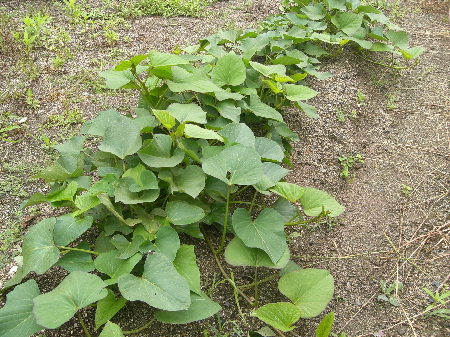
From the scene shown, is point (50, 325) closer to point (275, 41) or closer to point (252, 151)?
point (252, 151)

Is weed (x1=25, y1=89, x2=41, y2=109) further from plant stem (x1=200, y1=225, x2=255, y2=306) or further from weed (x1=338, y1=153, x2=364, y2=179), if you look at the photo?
weed (x1=338, y1=153, x2=364, y2=179)

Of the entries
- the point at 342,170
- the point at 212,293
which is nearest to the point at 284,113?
the point at 342,170

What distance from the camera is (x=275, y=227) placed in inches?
57.1

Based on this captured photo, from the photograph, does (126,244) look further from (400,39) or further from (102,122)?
(400,39)

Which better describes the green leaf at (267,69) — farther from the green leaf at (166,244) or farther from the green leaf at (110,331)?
the green leaf at (110,331)

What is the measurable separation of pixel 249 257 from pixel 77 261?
574 mm

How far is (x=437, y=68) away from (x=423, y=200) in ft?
4.56

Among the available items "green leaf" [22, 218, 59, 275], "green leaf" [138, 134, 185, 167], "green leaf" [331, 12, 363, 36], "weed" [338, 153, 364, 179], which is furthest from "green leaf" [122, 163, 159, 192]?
"green leaf" [331, 12, 363, 36]

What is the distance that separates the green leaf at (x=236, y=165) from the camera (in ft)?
4.68

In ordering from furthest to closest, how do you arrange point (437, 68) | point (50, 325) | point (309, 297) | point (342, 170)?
point (437, 68) → point (342, 170) → point (309, 297) → point (50, 325)

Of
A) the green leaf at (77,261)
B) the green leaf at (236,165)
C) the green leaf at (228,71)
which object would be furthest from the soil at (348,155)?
the green leaf at (228,71)

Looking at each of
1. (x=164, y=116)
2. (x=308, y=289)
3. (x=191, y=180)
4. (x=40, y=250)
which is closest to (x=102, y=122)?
(x=164, y=116)

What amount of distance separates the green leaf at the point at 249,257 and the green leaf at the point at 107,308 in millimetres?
373

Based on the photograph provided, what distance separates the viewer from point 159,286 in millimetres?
1211
